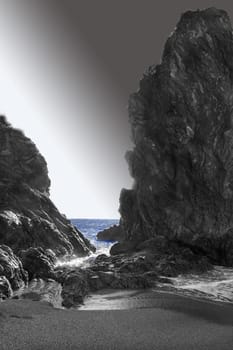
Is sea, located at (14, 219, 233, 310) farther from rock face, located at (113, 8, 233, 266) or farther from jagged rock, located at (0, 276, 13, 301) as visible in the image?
rock face, located at (113, 8, 233, 266)

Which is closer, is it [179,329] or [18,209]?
[179,329]

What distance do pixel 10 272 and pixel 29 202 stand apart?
1059 inches

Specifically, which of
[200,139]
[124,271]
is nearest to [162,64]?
[200,139]

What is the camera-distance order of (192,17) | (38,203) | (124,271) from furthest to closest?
(38,203), (192,17), (124,271)

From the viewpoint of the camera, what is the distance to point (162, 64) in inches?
2012

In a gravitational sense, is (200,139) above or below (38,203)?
above

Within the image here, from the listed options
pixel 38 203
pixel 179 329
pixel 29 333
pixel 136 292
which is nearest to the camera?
pixel 29 333

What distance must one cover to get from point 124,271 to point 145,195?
19.7m

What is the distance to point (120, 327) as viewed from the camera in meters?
16.5

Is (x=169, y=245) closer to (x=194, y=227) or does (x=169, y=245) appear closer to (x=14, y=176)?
(x=194, y=227)

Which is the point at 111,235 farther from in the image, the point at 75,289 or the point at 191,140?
the point at 75,289

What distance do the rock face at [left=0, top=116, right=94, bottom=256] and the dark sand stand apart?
86.3ft

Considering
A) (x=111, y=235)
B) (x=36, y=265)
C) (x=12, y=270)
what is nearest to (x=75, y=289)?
(x=12, y=270)

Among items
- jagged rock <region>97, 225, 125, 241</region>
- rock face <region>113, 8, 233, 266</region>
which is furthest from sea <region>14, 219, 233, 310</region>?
jagged rock <region>97, 225, 125, 241</region>
